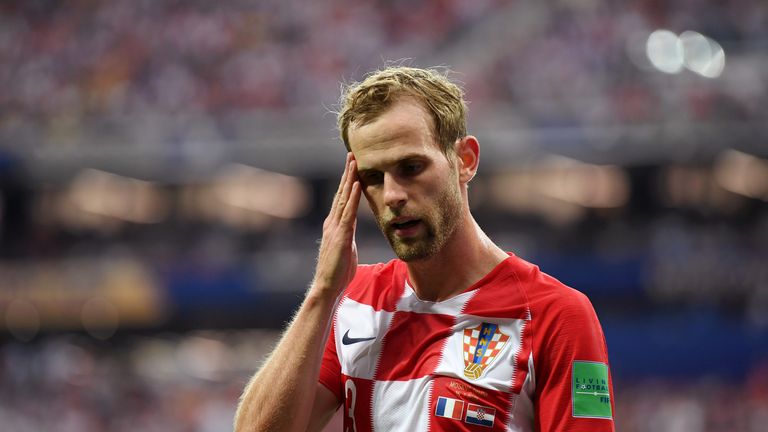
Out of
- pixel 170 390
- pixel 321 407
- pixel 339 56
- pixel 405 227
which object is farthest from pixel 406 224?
pixel 339 56

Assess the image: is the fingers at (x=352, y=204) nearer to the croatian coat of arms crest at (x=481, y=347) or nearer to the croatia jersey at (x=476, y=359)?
the croatia jersey at (x=476, y=359)

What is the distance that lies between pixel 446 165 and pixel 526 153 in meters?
16.3

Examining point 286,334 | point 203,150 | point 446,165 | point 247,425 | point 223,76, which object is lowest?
point 247,425

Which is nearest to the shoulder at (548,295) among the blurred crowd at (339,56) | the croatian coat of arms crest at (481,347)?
the croatian coat of arms crest at (481,347)

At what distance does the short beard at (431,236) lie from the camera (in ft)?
8.73

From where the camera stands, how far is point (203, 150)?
789 inches

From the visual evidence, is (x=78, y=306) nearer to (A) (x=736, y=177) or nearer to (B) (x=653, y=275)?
(B) (x=653, y=275)

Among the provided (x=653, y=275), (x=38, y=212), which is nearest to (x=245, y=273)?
(x=38, y=212)

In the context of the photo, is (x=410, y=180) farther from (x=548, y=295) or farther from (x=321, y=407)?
(x=321, y=407)

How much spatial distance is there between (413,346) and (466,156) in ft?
1.69

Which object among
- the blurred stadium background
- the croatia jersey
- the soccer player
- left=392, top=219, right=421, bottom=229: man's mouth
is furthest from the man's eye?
the blurred stadium background

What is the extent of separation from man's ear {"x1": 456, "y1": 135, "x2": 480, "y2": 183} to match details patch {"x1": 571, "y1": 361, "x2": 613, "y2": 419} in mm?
580

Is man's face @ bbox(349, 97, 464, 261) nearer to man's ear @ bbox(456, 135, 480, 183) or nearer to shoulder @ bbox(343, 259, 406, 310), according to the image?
man's ear @ bbox(456, 135, 480, 183)

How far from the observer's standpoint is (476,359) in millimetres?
2688
